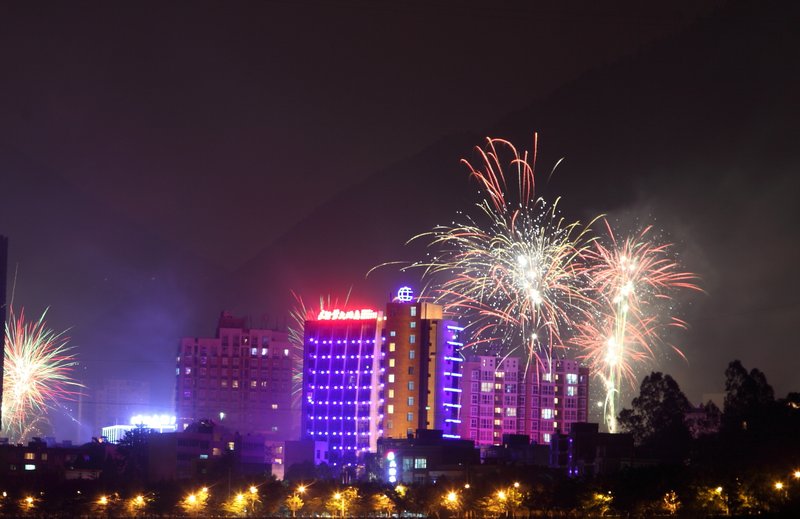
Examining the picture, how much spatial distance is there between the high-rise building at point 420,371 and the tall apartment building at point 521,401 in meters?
11.4

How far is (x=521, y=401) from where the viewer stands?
14975cm

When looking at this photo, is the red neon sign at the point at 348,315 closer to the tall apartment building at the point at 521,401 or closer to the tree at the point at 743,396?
the tall apartment building at the point at 521,401

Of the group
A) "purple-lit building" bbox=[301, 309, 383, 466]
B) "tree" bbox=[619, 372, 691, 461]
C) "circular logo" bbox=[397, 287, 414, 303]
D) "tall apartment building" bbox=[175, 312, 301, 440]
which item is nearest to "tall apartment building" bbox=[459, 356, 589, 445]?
"purple-lit building" bbox=[301, 309, 383, 466]

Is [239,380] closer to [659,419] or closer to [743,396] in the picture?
[659,419]

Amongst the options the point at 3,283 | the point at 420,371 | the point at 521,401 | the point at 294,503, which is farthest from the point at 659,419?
the point at 3,283

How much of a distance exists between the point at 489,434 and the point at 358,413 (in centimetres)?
1678

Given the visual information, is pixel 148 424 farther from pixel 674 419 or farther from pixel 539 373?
pixel 674 419

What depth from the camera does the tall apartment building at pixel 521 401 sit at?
14888cm

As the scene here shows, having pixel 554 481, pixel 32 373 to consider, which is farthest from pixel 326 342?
pixel 554 481

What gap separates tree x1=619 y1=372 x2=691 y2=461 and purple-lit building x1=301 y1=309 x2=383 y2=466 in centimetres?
3738

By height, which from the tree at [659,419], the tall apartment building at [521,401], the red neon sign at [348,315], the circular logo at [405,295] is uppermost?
the circular logo at [405,295]

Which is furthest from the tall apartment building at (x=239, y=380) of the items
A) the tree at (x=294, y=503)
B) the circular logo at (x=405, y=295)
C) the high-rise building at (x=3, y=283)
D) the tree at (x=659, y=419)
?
the tree at (x=294, y=503)

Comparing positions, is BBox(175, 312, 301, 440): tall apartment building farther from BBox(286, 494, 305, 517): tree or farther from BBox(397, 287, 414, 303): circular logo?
BBox(286, 494, 305, 517): tree

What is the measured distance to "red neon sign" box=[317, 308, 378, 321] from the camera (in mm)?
146625
